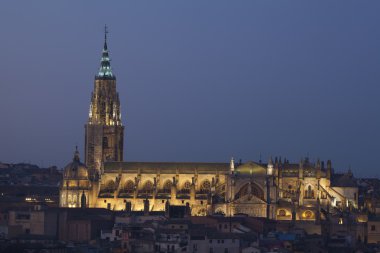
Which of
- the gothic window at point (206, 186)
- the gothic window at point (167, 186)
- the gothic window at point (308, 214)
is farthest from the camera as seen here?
the gothic window at point (167, 186)

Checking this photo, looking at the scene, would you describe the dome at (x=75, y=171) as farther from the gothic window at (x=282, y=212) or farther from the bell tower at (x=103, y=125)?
the gothic window at (x=282, y=212)

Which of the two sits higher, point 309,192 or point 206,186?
point 206,186

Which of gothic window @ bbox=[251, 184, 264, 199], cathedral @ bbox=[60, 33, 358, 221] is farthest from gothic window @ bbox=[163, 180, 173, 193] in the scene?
gothic window @ bbox=[251, 184, 264, 199]

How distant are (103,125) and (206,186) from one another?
14615 millimetres

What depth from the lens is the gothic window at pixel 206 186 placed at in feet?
579

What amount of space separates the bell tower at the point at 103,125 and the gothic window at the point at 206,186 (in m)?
12.7

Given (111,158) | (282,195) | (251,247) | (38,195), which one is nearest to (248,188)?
(282,195)

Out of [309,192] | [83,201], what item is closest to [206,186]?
[309,192]

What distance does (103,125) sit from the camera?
185 metres

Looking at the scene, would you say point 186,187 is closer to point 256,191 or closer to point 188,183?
Result: point 188,183

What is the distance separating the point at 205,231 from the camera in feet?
415

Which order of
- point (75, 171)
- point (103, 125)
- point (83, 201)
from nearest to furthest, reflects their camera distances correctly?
point (83, 201) < point (75, 171) < point (103, 125)

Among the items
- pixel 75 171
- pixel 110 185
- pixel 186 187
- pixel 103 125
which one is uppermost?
pixel 103 125

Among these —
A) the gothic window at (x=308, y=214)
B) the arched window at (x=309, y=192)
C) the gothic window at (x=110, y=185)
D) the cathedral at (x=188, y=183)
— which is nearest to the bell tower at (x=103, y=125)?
the cathedral at (x=188, y=183)
